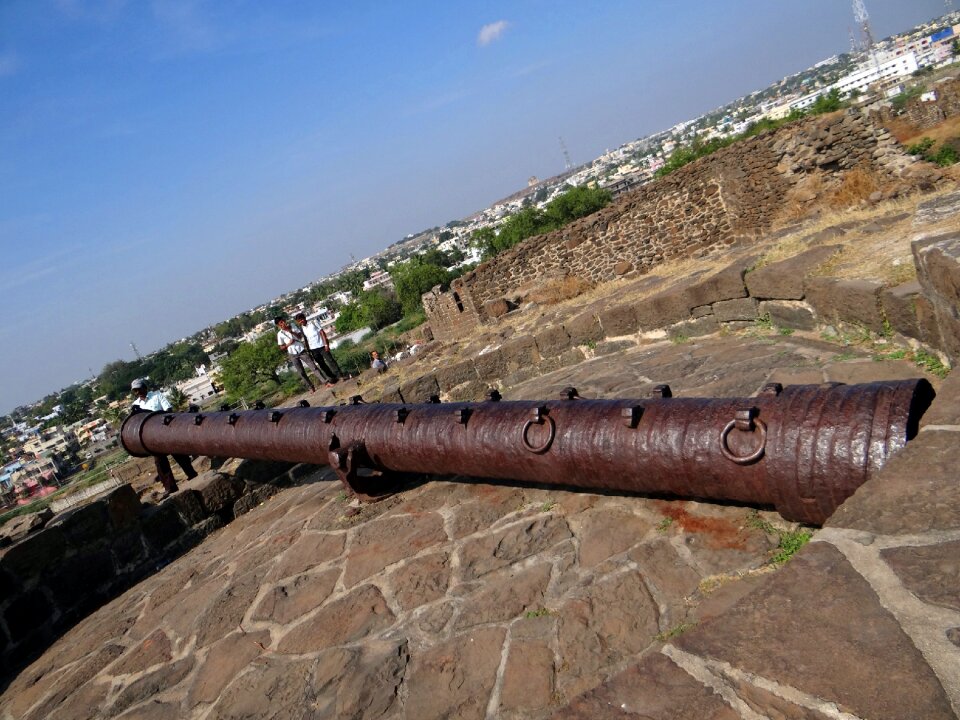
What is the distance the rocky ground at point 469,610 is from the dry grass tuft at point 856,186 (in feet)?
26.0

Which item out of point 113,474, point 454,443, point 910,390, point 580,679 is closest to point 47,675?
point 454,443

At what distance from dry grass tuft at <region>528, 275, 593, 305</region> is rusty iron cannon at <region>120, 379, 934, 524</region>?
36.0 feet

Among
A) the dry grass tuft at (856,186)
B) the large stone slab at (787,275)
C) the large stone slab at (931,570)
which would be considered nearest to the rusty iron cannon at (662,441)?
the large stone slab at (931,570)

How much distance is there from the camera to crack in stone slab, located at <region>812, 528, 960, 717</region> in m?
0.97

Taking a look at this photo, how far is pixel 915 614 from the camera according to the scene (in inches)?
42.5

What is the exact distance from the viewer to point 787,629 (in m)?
1.16

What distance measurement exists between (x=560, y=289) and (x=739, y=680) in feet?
46.0

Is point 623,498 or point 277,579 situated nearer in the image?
point 623,498

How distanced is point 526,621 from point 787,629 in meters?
1.31

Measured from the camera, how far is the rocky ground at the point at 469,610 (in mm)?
1833

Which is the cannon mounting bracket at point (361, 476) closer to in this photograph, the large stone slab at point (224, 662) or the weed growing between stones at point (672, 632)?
the large stone slab at point (224, 662)

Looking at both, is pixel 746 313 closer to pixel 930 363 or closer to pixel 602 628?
pixel 930 363

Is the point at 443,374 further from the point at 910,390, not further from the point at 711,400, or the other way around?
the point at 910,390

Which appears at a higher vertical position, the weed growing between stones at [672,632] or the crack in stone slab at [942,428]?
the crack in stone slab at [942,428]
